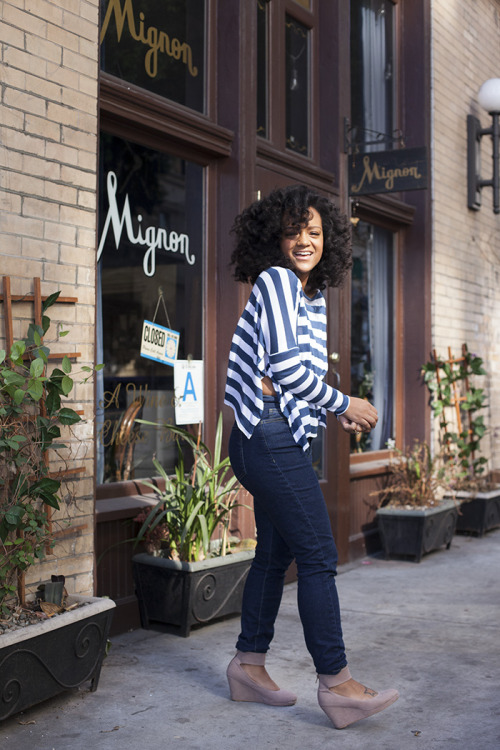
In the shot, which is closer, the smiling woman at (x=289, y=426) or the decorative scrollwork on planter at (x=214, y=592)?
the smiling woman at (x=289, y=426)

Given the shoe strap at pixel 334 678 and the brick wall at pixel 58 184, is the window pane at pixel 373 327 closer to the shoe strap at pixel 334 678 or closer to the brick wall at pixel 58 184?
the brick wall at pixel 58 184

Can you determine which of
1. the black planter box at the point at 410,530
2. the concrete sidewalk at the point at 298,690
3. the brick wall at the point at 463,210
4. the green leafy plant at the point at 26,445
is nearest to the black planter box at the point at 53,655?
the concrete sidewalk at the point at 298,690

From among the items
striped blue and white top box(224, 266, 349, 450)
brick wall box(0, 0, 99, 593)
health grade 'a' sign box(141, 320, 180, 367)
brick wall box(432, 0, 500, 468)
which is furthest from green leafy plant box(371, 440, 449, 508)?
striped blue and white top box(224, 266, 349, 450)

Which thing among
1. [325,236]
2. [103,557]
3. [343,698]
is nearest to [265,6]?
[325,236]

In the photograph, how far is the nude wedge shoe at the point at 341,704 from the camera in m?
3.04

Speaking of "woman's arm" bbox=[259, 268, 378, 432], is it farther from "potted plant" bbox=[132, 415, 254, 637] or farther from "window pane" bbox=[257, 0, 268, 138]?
"window pane" bbox=[257, 0, 268, 138]

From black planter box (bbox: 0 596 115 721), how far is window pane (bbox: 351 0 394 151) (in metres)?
4.65

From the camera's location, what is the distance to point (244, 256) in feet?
10.9

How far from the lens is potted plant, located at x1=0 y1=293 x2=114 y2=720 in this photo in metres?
3.10

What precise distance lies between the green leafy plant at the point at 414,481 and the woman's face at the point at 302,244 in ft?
12.1

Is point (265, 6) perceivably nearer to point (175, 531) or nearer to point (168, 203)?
point (168, 203)

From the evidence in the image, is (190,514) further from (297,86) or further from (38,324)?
(297,86)

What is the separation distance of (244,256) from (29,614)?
1560 millimetres

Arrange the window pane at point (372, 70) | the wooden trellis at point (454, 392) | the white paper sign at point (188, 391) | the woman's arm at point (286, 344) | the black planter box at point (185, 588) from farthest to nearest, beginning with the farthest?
the wooden trellis at point (454, 392) < the window pane at point (372, 70) < the white paper sign at point (188, 391) < the black planter box at point (185, 588) < the woman's arm at point (286, 344)
